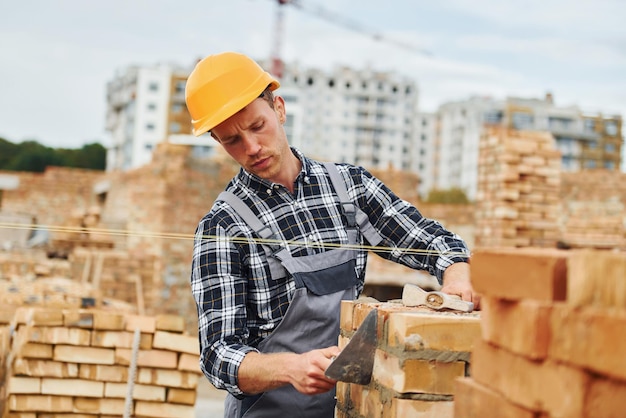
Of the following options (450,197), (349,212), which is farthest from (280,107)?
(450,197)

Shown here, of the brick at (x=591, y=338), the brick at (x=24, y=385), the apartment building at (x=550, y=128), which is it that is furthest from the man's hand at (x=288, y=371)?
the apartment building at (x=550, y=128)

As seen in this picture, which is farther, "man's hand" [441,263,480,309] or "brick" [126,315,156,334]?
"brick" [126,315,156,334]

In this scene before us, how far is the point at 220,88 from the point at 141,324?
311 cm

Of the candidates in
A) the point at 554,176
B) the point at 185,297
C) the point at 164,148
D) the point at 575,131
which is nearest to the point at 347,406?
the point at 554,176

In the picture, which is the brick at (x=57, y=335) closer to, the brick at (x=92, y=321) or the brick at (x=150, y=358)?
the brick at (x=92, y=321)

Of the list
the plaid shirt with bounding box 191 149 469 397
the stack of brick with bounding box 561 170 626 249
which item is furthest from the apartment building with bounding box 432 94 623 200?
the plaid shirt with bounding box 191 149 469 397

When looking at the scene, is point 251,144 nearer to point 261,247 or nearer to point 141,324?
point 261,247

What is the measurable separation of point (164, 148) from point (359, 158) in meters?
91.2

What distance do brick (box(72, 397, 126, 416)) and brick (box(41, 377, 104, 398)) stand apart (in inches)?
1.9

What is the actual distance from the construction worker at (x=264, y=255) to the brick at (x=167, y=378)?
262cm

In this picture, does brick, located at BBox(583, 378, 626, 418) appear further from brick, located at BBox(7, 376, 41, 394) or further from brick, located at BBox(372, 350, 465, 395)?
brick, located at BBox(7, 376, 41, 394)

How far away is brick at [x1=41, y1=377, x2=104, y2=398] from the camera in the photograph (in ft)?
17.8

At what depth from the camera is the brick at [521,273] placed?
4.65 ft

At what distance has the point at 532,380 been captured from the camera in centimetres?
149
